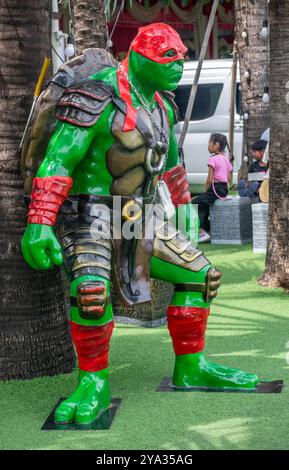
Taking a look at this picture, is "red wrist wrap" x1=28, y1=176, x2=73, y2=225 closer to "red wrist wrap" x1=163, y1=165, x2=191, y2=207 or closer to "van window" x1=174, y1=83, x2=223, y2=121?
"red wrist wrap" x1=163, y1=165, x2=191, y2=207

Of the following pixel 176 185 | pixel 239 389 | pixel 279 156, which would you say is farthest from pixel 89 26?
pixel 239 389

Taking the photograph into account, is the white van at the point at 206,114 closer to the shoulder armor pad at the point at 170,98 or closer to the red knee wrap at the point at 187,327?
the shoulder armor pad at the point at 170,98

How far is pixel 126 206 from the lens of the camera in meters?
4.48

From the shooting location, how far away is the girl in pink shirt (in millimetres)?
10320

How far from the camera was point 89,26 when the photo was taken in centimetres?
787

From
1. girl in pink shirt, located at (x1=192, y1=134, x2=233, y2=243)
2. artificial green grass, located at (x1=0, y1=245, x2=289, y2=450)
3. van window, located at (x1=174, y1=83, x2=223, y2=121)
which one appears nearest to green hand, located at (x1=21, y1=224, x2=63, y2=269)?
artificial green grass, located at (x1=0, y1=245, x2=289, y2=450)

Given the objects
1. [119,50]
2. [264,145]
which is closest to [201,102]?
[264,145]

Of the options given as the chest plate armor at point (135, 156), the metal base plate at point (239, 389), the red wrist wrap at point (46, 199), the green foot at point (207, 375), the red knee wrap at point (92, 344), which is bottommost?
the metal base plate at point (239, 389)

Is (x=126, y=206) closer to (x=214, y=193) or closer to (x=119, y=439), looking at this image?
(x=119, y=439)

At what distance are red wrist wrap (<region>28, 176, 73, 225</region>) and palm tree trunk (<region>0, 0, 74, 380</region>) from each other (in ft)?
2.22

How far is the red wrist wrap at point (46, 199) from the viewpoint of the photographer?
4.19m

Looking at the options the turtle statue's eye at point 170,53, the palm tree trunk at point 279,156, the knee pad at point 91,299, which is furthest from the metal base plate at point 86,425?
the palm tree trunk at point 279,156

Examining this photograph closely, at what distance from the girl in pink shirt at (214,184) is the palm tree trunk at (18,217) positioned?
539 centimetres
